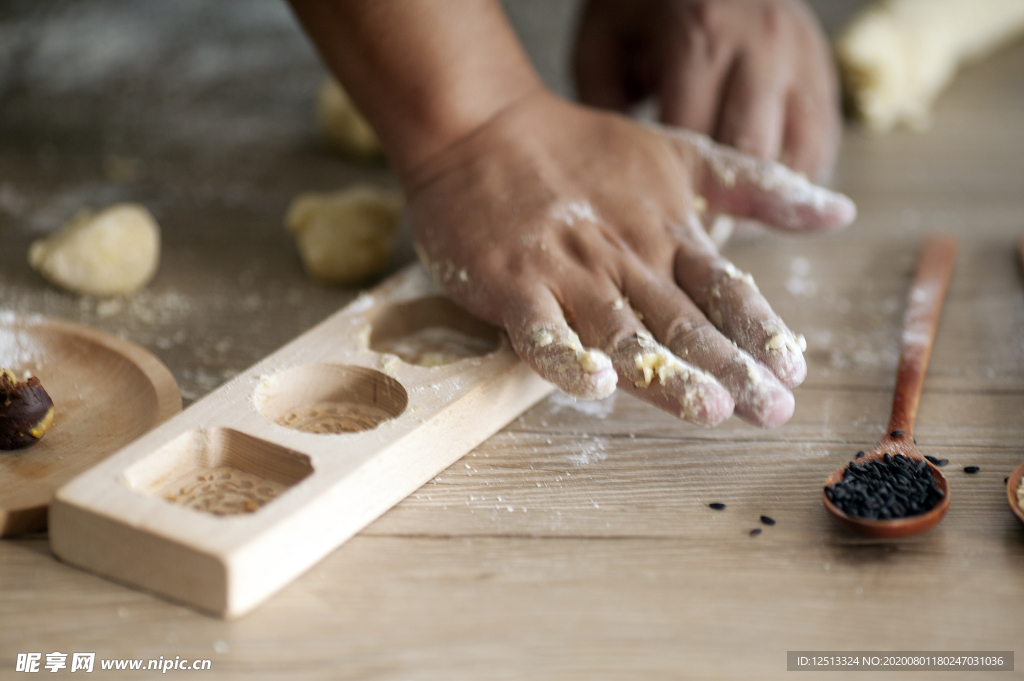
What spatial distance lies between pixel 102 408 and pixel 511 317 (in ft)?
1.35

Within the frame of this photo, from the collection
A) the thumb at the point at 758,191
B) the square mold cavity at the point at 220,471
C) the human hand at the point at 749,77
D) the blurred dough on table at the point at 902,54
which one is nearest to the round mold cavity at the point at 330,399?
the square mold cavity at the point at 220,471

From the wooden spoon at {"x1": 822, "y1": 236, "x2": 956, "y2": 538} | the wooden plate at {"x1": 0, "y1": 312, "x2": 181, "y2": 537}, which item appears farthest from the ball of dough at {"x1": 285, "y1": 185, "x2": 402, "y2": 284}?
the wooden spoon at {"x1": 822, "y1": 236, "x2": 956, "y2": 538}

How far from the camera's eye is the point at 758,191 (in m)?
1.09

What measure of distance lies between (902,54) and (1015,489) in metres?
1.24

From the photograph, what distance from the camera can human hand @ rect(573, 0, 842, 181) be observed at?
1274 mm

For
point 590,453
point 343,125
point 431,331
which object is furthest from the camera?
point 343,125

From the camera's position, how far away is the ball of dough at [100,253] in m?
1.13

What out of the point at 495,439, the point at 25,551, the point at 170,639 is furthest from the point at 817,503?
the point at 25,551

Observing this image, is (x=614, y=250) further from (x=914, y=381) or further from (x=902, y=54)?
(x=902, y=54)

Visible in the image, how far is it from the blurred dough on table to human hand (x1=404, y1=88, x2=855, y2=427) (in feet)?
2.46

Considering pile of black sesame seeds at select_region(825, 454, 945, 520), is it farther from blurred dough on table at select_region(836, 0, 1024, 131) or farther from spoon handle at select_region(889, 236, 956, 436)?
blurred dough on table at select_region(836, 0, 1024, 131)

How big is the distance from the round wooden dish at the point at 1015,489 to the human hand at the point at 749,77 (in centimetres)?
59

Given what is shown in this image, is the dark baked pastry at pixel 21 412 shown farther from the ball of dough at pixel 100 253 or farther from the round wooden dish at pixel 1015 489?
the round wooden dish at pixel 1015 489

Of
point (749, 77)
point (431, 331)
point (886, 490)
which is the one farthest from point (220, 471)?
point (749, 77)
